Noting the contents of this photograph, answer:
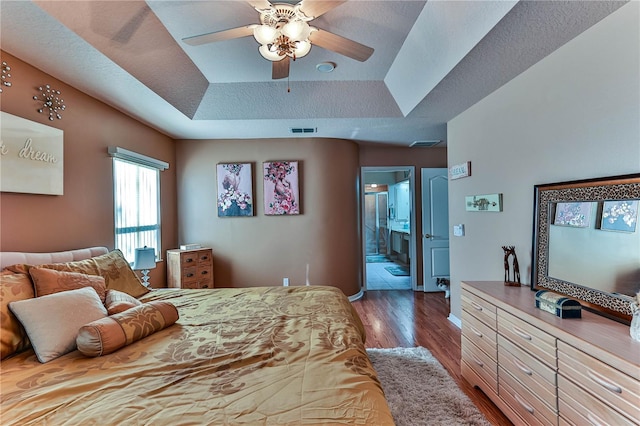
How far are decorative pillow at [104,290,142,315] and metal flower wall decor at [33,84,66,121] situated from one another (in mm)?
1522

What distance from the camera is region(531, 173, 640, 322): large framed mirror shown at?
1.52 metres

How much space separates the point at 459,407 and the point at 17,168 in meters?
3.38

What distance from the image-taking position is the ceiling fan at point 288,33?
5.41ft

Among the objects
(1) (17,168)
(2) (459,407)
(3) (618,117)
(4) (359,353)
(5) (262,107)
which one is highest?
(5) (262,107)

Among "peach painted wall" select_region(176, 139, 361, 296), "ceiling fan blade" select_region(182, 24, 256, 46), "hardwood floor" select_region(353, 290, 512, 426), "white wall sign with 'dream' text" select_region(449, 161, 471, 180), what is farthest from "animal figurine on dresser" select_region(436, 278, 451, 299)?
"ceiling fan blade" select_region(182, 24, 256, 46)

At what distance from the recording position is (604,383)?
126 centimetres

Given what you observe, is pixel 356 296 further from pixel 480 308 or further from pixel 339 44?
pixel 339 44

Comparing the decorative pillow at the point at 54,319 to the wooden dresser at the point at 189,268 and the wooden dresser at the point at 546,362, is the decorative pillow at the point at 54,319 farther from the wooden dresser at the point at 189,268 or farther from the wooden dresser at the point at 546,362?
the wooden dresser at the point at 546,362

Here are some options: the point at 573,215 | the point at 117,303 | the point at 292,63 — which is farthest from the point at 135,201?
the point at 573,215

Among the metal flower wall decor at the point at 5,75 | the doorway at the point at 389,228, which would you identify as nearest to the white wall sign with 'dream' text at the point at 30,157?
the metal flower wall decor at the point at 5,75

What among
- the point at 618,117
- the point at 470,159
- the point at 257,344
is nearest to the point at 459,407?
the point at 257,344

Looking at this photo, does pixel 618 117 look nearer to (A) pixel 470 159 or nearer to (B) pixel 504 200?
(B) pixel 504 200

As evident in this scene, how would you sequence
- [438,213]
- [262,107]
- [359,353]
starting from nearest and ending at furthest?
[359,353], [262,107], [438,213]

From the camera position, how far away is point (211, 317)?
1935 millimetres
